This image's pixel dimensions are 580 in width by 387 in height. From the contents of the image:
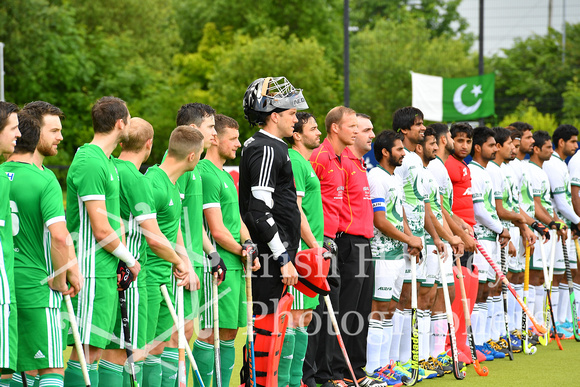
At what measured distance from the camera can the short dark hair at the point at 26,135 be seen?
4.13 meters

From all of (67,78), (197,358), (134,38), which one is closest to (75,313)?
(197,358)

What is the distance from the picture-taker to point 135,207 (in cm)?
476

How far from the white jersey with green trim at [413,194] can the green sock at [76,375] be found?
132 inches

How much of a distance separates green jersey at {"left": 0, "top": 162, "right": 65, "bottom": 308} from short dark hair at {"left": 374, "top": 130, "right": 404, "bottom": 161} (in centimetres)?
330

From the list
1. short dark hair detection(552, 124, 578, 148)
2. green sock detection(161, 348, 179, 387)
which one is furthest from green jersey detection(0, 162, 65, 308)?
short dark hair detection(552, 124, 578, 148)

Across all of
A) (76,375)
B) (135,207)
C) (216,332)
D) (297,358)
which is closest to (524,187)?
(297,358)

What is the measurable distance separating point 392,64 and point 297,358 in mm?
31953

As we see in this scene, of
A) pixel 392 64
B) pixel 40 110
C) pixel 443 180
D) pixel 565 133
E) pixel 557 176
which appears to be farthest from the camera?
pixel 392 64

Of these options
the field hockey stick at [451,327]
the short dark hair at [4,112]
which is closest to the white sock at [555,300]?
the field hockey stick at [451,327]

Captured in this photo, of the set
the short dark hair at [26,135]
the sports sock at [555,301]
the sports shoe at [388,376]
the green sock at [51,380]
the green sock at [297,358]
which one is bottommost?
the sports shoe at [388,376]

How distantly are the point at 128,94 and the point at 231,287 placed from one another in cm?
2864

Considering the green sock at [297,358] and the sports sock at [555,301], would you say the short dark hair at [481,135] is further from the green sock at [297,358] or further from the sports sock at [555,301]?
the green sock at [297,358]

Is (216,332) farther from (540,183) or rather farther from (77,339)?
(540,183)

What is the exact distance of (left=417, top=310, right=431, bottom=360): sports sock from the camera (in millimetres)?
6863
